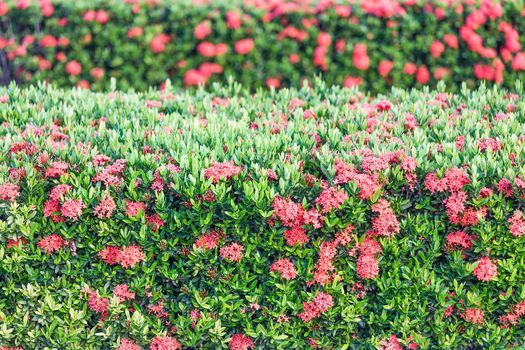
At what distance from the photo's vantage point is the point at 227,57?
757 cm

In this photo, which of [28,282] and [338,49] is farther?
[338,49]

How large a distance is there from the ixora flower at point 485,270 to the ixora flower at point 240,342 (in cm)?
121

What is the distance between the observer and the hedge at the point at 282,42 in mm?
7543

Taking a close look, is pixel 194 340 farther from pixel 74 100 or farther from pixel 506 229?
pixel 74 100

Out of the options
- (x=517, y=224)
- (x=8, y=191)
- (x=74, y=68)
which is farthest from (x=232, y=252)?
(x=74, y=68)

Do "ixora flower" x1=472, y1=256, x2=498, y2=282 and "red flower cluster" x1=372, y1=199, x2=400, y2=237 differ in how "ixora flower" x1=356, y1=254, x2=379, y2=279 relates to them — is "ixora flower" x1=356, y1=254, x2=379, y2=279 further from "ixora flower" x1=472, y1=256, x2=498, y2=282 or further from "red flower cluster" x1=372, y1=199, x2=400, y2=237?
"ixora flower" x1=472, y1=256, x2=498, y2=282

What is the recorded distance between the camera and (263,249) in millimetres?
3623

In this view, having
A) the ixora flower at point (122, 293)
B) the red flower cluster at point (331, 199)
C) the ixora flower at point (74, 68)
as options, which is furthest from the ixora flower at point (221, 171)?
the ixora flower at point (74, 68)

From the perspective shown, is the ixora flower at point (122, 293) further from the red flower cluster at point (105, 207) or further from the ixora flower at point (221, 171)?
the ixora flower at point (221, 171)

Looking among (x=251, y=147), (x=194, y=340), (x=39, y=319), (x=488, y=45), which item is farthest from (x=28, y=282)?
(x=488, y=45)

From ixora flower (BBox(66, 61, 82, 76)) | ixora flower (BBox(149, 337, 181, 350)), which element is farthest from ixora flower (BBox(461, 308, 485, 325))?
ixora flower (BBox(66, 61, 82, 76))

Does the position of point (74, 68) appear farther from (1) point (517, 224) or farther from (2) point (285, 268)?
(1) point (517, 224)

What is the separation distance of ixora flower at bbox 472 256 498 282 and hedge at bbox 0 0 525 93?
4.27m

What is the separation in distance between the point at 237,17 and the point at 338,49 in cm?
112
